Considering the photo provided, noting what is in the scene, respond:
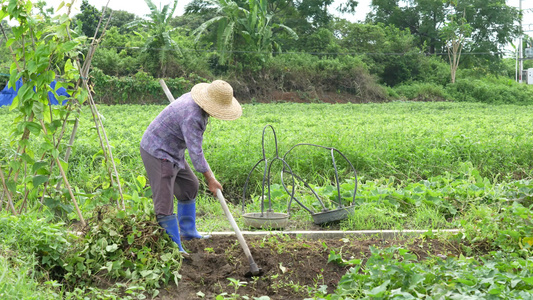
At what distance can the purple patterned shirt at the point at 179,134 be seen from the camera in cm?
350

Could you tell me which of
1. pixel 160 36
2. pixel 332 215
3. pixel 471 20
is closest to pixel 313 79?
pixel 160 36

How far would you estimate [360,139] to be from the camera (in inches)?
301

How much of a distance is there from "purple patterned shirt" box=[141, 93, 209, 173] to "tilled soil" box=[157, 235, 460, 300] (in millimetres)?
654

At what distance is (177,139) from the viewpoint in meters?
3.70

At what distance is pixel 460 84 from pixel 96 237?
2744cm

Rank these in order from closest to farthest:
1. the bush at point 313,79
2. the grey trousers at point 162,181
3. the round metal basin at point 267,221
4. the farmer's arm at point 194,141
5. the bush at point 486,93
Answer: the farmer's arm at point 194,141 < the grey trousers at point 162,181 < the round metal basin at point 267,221 < the bush at point 313,79 < the bush at point 486,93

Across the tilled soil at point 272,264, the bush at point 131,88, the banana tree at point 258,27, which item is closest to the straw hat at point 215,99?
the tilled soil at point 272,264

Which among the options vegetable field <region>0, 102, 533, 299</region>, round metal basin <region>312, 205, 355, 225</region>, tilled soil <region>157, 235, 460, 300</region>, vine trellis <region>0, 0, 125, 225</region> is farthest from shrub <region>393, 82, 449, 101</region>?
vine trellis <region>0, 0, 125, 225</region>

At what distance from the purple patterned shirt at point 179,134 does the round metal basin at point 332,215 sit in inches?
51.3

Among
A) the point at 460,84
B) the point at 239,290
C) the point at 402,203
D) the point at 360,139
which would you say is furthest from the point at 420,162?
the point at 460,84

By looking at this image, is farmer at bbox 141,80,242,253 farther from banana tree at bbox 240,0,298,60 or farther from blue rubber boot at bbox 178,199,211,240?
banana tree at bbox 240,0,298,60

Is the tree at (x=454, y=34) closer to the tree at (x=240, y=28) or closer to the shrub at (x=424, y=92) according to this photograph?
the shrub at (x=424, y=92)

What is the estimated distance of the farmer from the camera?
3518mm

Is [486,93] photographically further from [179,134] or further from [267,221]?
[179,134]
